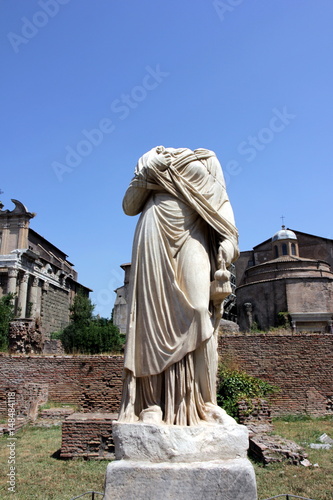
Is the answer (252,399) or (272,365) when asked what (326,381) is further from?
(252,399)

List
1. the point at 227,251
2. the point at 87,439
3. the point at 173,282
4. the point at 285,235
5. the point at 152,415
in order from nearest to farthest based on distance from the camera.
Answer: the point at 152,415 < the point at 173,282 < the point at 227,251 < the point at 87,439 < the point at 285,235

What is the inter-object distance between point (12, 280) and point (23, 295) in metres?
1.63

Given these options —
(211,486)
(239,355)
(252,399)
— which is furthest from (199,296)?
(239,355)

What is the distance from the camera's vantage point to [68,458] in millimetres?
8664

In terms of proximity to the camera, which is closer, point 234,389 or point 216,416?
point 216,416

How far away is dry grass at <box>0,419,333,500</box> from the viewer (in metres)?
6.02

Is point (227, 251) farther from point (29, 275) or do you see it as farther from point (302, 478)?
point (29, 275)

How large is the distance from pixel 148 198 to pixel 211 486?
2063 millimetres

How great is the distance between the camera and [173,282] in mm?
2852

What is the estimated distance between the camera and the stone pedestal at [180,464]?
2258 millimetres

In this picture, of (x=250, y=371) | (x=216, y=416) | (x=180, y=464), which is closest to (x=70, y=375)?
(x=250, y=371)

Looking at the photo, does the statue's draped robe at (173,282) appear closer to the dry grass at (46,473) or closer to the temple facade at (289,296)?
the dry grass at (46,473)

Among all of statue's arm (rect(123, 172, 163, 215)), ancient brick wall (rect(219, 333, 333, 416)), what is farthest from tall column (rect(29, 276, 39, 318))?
statue's arm (rect(123, 172, 163, 215))

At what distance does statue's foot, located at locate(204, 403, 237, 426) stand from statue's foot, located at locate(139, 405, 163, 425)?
1.01 feet
